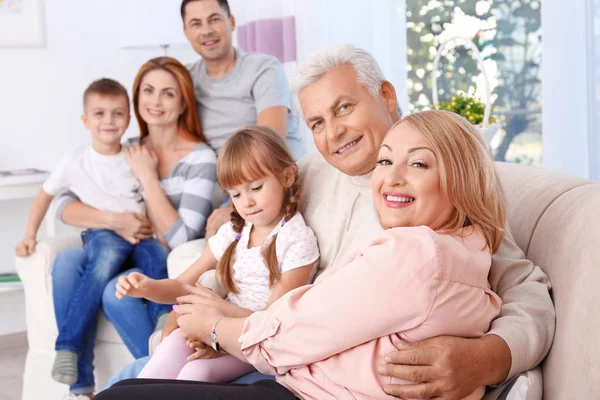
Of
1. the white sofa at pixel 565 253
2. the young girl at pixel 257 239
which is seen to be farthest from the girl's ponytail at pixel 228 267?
the white sofa at pixel 565 253

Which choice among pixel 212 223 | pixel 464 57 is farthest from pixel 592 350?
pixel 464 57

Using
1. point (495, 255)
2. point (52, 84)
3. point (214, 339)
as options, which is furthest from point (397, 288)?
point (52, 84)

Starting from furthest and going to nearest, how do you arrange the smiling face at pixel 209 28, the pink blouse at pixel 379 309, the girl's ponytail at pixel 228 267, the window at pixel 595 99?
the smiling face at pixel 209 28
the window at pixel 595 99
the girl's ponytail at pixel 228 267
the pink blouse at pixel 379 309

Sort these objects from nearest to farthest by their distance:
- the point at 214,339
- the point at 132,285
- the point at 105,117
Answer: the point at 214,339 → the point at 132,285 → the point at 105,117

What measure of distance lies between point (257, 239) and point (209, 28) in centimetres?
139

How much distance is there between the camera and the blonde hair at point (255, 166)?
2.07m

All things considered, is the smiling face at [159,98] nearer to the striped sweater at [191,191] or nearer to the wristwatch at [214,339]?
the striped sweater at [191,191]

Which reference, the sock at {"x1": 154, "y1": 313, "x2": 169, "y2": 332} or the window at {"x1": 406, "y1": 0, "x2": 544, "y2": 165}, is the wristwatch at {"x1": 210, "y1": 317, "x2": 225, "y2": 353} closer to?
the sock at {"x1": 154, "y1": 313, "x2": 169, "y2": 332}

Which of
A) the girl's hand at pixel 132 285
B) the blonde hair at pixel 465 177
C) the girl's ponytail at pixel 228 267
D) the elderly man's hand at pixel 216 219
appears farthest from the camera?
the elderly man's hand at pixel 216 219

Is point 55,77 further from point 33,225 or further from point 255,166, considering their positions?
point 255,166

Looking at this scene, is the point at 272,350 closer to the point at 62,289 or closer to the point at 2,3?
the point at 62,289

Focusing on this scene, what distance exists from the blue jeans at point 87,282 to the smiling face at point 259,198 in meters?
0.82

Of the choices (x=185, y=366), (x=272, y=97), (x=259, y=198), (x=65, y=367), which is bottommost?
(x=65, y=367)

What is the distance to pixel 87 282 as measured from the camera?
2.88 m
